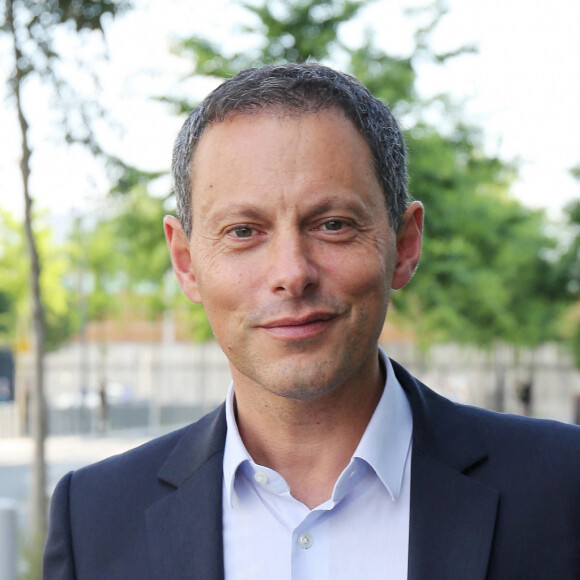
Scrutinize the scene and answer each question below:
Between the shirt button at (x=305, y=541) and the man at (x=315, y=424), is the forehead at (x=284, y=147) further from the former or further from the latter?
the shirt button at (x=305, y=541)

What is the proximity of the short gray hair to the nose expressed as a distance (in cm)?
27

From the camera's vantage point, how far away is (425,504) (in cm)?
203

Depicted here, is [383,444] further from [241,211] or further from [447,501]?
[241,211]

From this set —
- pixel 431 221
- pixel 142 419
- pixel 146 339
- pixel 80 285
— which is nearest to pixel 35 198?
pixel 431 221

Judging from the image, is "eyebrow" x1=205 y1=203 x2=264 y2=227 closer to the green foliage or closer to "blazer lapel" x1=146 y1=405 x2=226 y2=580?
"blazer lapel" x1=146 y1=405 x2=226 y2=580

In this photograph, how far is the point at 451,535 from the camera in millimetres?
1985

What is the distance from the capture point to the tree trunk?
7297 millimetres

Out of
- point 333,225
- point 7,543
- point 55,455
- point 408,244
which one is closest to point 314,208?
point 333,225

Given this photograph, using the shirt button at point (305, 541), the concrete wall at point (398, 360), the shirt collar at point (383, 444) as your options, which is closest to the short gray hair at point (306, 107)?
the shirt collar at point (383, 444)

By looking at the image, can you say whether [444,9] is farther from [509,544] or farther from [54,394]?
[54,394]

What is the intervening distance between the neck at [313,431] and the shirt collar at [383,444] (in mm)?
44

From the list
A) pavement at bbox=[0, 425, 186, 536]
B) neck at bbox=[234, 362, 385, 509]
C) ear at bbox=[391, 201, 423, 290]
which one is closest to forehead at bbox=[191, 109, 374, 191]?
ear at bbox=[391, 201, 423, 290]

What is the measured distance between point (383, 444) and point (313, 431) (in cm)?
16

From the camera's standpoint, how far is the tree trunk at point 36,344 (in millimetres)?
7297
